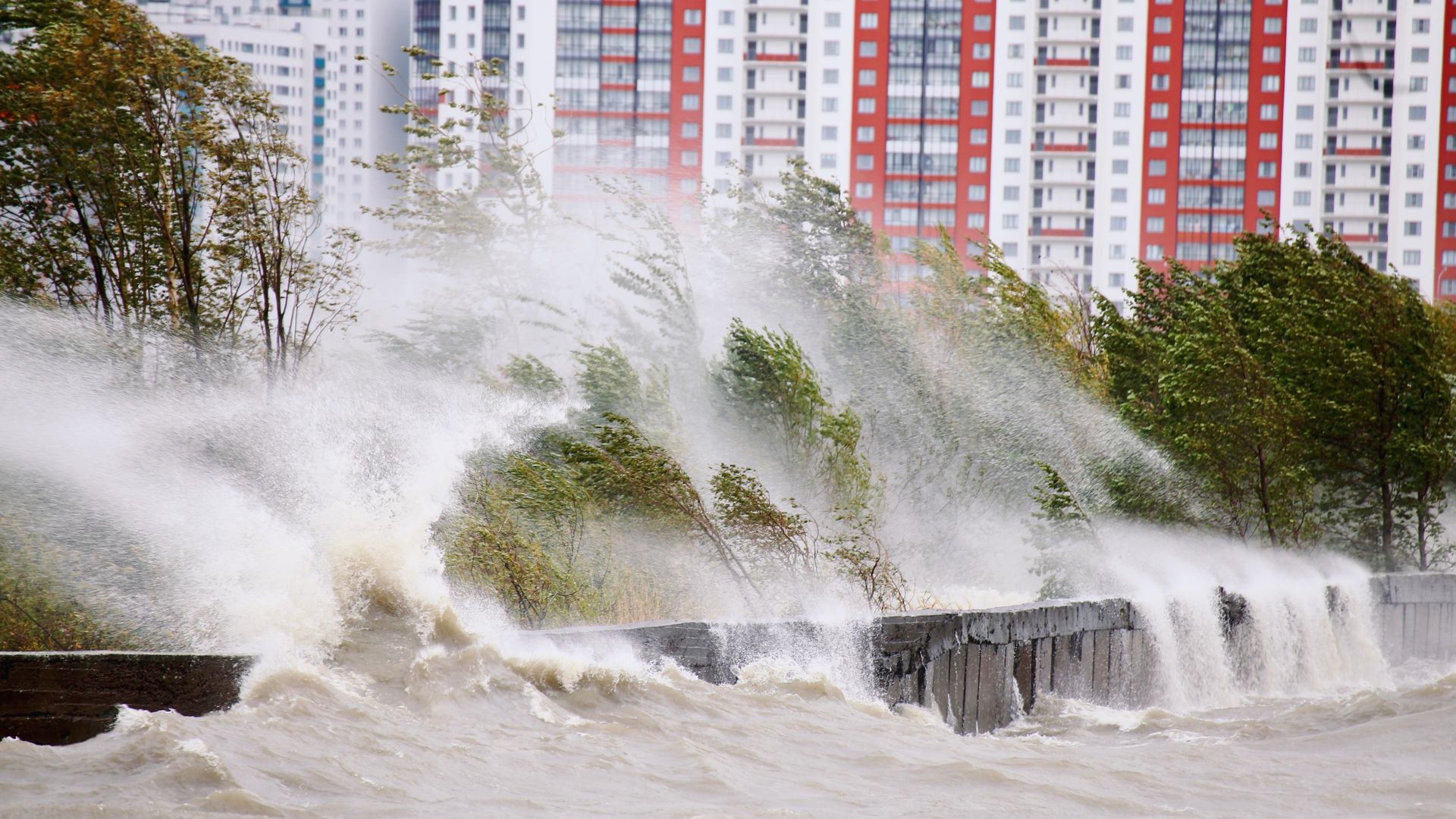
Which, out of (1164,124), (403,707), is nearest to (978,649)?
(403,707)

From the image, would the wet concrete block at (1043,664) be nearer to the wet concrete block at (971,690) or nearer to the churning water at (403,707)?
the churning water at (403,707)

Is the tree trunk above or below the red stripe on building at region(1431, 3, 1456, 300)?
below

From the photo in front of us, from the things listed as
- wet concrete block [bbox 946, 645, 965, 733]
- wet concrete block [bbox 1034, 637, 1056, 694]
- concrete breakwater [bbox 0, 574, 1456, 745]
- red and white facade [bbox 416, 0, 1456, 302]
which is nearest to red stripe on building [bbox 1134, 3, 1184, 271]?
red and white facade [bbox 416, 0, 1456, 302]

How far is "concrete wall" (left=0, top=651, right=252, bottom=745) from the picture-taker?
5137mm

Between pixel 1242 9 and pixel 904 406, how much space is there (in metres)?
79.6

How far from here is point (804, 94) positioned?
89812mm

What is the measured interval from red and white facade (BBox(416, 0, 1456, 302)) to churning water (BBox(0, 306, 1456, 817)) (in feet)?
254

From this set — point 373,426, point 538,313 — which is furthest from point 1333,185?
point 373,426

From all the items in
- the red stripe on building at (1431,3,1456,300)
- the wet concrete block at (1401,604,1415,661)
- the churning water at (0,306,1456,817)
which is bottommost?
the wet concrete block at (1401,604,1415,661)

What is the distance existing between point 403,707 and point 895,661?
351 centimetres

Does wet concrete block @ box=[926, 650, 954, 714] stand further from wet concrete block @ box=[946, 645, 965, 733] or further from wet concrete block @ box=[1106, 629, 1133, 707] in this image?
wet concrete block @ box=[1106, 629, 1133, 707]

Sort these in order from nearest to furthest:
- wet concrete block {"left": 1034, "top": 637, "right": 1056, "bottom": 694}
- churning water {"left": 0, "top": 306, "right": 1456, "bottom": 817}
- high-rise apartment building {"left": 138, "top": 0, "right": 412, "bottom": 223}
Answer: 1. churning water {"left": 0, "top": 306, "right": 1456, "bottom": 817}
2. wet concrete block {"left": 1034, "top": 637, "right": 1056, "bottom": 694}
3. high-rise apartment building {"left": 138, "top": 0, "right": 412, "bottom": 223}

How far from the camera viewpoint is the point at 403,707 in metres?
6.04

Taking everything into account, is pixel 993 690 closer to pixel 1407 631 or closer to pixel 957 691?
pixel 957 691
